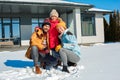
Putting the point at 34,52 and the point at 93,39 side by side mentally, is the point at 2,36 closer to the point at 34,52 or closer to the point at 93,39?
the point at 93,39

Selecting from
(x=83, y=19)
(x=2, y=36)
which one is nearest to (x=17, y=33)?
(x=2, y=36)

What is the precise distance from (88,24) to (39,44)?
1703 centimetres

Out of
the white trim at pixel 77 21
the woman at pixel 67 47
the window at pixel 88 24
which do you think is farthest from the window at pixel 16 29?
the woman at pixel 67 47

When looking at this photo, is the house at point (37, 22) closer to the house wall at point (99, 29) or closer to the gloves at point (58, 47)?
the house wall at point (99, 29)

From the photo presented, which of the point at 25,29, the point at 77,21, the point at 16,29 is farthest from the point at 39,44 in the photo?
the point at 16,29

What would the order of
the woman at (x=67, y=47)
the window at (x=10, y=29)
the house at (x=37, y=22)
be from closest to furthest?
the woman at (x=67, y=47) → the house at (x=37, y=22) → the window at (x=10, y=29)

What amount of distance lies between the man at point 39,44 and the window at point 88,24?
16.4 meters

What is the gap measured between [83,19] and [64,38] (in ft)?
54.7

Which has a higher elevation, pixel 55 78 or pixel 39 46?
pixel 39 46

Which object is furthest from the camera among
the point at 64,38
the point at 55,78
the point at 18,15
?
the point at 18,15

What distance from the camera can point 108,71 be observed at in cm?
484

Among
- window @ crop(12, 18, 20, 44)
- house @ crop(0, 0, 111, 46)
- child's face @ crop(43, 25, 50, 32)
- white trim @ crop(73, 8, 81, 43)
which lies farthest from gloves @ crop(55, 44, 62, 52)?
window @ crop(12, 18, 20, 44)

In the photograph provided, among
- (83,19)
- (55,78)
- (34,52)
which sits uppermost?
(83,19)

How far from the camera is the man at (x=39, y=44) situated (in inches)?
202
